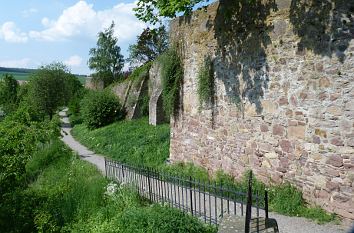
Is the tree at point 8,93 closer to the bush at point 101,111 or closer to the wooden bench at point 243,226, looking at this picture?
the bush at point 101,111

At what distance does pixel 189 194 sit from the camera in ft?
28.8

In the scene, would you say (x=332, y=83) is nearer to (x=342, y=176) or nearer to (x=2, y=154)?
(x=342, y=176)

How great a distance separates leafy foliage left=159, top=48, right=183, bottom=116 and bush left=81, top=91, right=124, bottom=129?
11.5 m

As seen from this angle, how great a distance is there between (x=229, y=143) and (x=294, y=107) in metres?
2.40

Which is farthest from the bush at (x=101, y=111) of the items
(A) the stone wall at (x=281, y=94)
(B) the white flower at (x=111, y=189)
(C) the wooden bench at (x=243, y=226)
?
(C) the wooden bench at (x=243, y=226)

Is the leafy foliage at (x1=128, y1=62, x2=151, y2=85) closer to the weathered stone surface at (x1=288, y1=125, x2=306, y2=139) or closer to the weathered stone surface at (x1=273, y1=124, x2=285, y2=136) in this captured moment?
the weathered stone surface at (x1=273, y1=124, x2=285, y2=136)

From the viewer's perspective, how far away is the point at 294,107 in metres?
7.95

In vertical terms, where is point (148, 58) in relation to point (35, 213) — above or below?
above

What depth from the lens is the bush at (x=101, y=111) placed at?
23.5 meters

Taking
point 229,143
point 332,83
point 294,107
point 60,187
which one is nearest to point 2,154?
point 60,187

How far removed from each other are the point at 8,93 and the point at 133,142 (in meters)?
32.5

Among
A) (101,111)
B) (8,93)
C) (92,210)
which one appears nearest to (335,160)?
(92,210)

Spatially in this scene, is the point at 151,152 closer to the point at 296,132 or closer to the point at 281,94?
the point at 281,94

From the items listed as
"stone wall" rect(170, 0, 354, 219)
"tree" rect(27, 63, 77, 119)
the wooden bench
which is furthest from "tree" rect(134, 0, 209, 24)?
"tree" rect(27, 63, 77, 119)
